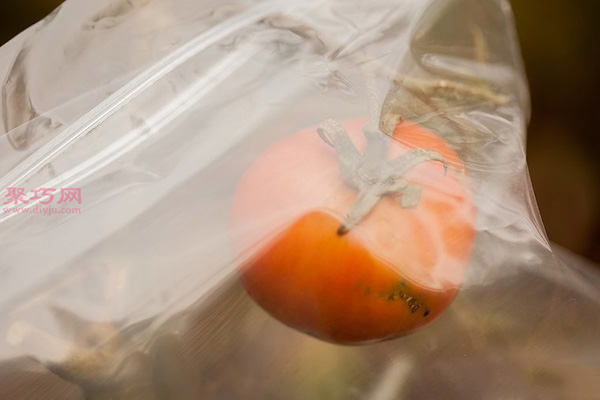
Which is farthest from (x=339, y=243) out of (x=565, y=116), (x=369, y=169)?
(x=565, y=116)

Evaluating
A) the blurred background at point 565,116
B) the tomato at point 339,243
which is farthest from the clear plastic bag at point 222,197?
the blurred background at point 565,116

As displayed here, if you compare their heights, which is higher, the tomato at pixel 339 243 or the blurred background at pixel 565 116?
the tomato at pixel 339 243

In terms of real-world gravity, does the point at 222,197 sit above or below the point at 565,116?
above

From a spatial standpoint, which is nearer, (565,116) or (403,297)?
(403,297)

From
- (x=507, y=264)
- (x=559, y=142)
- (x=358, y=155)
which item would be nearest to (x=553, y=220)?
(x=559, y=142)

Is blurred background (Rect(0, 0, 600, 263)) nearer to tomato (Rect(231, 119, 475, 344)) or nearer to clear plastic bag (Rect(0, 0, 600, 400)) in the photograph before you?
clear plastic bag (Rect(0, 0, 600, 400))

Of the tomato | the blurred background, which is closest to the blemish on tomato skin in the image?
the tomato

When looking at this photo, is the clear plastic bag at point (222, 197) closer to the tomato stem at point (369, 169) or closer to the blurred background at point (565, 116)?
the tomato stem at point (369, 169)

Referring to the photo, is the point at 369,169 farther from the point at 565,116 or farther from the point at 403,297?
the point at 565,116
